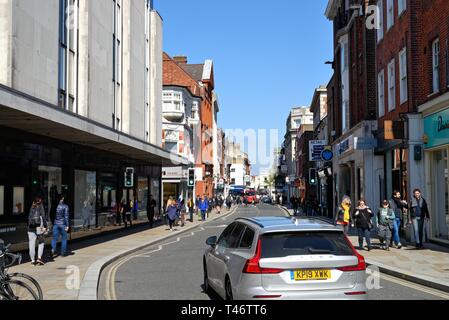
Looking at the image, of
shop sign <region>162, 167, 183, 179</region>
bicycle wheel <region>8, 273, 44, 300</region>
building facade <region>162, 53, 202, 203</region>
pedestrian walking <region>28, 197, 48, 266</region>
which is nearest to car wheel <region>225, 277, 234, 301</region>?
bicycle wheel <region>8, 273, 44, 300</region>

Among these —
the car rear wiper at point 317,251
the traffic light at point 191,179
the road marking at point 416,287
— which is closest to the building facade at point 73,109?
the traffic light at point 191,179

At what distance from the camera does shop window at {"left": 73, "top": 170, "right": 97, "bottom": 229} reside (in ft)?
73.4

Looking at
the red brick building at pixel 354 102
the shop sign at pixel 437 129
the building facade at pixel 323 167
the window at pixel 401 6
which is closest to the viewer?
the shop sign at pixel 437 129

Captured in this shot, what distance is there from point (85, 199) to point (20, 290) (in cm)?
1587

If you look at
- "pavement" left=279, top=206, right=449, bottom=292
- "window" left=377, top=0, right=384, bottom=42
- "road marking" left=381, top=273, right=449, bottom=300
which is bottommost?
"road marking" left=381, top=273, right=449, bottom=300

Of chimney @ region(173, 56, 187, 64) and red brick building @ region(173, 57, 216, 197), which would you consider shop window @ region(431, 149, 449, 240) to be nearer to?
red brick building @ region(173, 57, 216, 197)

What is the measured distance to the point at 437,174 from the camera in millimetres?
19875

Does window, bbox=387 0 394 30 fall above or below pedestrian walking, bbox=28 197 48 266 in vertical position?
above

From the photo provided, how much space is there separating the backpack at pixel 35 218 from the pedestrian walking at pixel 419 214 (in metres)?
10.8

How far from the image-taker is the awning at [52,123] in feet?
43.6

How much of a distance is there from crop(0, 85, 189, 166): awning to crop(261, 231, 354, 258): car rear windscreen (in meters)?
7.58

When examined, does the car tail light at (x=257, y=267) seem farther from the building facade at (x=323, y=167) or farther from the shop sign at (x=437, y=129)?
the building facade at (x=323, y=167)

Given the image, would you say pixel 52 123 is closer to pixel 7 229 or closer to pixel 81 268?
pixel 7 229

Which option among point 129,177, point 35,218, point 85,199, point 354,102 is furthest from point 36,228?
point 354,102
